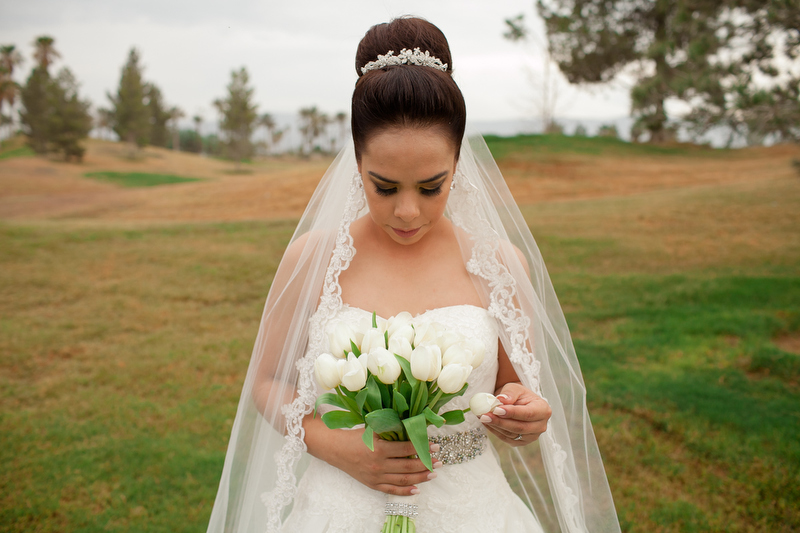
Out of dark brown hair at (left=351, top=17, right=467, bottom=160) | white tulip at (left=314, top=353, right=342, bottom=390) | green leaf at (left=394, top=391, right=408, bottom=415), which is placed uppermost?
dark brown hair at (left=351, top=17, right=467, bottom=160)

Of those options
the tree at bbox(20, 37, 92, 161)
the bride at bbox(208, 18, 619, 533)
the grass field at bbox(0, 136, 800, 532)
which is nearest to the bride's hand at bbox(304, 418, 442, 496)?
the bride at bbox(208, 18, 619, 533)

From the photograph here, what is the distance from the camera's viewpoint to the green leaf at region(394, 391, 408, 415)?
4.71 ft

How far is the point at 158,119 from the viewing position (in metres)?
55.6

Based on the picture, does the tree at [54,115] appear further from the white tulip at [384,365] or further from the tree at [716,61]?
the white tulip at [384,365]

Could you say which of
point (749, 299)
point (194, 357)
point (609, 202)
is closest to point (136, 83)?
point (609, 202)

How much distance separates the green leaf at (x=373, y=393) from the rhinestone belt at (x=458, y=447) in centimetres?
59

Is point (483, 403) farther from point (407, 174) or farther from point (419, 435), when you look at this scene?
point (407, 174)

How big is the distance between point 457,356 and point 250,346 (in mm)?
5214

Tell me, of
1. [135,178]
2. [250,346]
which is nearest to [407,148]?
[250,346]

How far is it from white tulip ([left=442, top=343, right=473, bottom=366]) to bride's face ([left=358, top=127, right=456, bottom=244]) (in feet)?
1.82

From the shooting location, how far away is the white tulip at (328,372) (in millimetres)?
1416

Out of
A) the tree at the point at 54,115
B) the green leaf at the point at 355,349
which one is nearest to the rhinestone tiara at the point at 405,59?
the green leaf at the point at 355,349

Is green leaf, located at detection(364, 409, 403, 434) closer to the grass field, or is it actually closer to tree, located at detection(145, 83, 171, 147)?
the grass field

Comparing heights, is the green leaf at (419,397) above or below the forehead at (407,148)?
below
